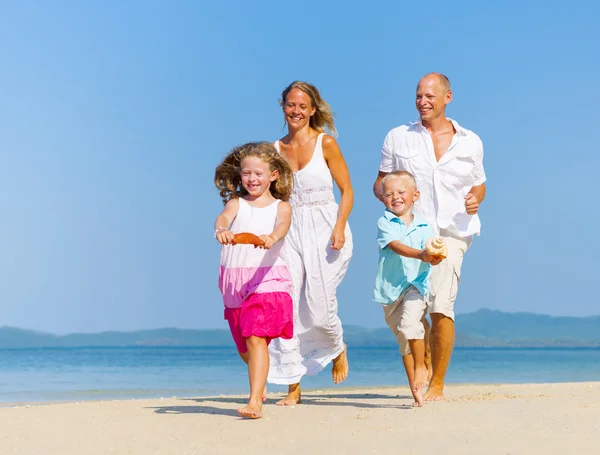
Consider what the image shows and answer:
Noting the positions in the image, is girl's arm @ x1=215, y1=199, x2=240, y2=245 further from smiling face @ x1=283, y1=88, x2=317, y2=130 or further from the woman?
smiling face @ x1=283, y1=88, x2=317, y2=130

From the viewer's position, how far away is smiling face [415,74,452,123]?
6.89m

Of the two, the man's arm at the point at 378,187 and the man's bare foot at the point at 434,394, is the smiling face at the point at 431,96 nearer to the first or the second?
the man's arm at the point at 378,187

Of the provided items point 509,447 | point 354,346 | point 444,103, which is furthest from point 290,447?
point 354,346

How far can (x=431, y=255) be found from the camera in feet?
19.1

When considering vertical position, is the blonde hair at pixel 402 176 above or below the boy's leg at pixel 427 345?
above

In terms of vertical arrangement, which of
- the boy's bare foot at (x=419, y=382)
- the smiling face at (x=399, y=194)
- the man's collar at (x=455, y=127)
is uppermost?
the man's collar at (x=455, y=127)

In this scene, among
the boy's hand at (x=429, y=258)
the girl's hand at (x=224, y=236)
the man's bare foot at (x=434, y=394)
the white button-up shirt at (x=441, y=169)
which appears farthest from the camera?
the white button-up shirt at (x=441, y=169)

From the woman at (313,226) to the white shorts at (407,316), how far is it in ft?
2.63

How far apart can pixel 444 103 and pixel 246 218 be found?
6.60 ft

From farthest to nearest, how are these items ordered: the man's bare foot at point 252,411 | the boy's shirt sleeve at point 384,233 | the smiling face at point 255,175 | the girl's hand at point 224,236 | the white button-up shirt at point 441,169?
1. the white button-up shirt at point 441,169
2. the boy's shirt sleeve at point 384,233
3. the smiling face at point 255,175
4. the man's bare foot at point 252,411
5. the girl's hand at point 224,236

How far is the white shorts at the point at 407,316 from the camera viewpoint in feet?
20.2

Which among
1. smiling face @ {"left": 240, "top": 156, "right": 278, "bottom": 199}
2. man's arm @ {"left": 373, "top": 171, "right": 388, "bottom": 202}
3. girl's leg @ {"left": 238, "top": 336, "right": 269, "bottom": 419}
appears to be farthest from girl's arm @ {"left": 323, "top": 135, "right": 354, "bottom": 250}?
girl's leg @ {"left": 238, "top": 336, "right": 269, "bottom": 419}

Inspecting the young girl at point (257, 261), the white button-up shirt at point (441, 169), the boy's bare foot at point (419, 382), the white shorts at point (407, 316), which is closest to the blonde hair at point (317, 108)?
the white button-up shirt at point (441, 169)

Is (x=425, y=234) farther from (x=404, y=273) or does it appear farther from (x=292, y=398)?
(x=292, y=398)
